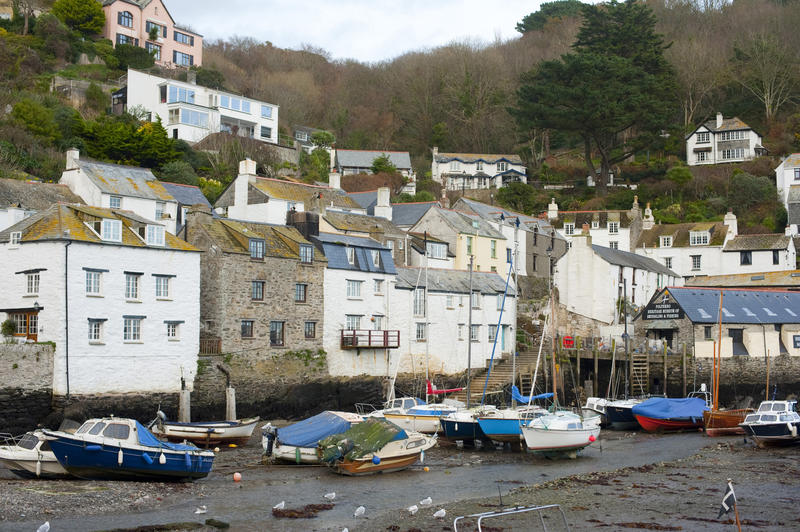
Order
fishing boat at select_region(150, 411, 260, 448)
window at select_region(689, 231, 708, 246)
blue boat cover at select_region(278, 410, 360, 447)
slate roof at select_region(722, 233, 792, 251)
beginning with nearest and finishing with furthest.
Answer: blue boat cover at select_region(278, 410, 360, 447) < fishing boat at select_region(150, 411, 260, 448) < slate roof at select_region(722, 233, 792, 251) < window at select_region(689, 231, 708, 246)

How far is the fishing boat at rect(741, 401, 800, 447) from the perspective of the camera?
37.9 m

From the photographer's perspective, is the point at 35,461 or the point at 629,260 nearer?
the point at 35,461

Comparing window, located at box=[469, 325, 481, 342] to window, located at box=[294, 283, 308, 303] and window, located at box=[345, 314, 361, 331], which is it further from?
window, located at box=[294, 283, 308, 303]

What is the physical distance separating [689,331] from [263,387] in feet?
95.2

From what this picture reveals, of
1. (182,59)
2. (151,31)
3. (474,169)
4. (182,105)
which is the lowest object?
(474,169)

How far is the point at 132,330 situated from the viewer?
37.1m

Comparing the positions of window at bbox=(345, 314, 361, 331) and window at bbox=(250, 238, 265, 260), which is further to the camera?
window at bbox=(345, 314, 361, 331)

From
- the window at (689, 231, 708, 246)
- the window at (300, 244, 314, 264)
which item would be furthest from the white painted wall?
the window at (689, 231, 708, 246)

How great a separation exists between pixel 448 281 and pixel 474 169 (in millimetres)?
48413

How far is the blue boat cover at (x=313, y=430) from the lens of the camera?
104 ft

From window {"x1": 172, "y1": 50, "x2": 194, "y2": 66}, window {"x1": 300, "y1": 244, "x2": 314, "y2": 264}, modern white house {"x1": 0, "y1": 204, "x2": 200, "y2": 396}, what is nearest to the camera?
modern white house {"x1": 0, "y1": 204, "x2": 200, "y2": 396}

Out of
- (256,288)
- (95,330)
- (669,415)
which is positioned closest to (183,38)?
(256,288)

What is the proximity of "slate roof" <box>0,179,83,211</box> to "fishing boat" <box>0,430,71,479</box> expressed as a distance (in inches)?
810

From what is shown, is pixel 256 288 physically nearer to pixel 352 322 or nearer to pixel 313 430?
pixel 352 322
